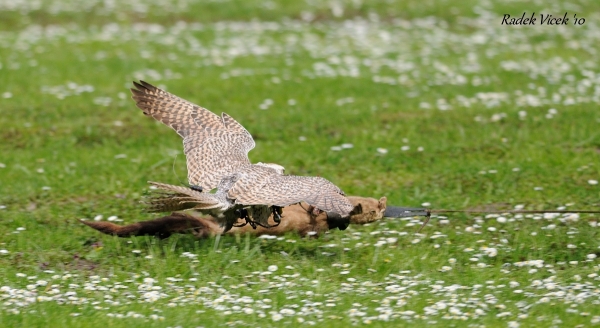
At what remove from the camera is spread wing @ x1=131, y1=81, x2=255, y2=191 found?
7.45 meters

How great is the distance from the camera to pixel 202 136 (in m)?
7.95

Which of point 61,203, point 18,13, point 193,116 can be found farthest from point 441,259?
point 18,13

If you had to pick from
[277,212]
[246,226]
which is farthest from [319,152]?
[277,212]

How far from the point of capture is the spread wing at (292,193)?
637 cm

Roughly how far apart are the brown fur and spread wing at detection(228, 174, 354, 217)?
0.56m

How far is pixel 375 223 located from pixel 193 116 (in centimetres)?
186

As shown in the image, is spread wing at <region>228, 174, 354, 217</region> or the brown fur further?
the brown fur

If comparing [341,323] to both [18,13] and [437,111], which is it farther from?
[18,13]

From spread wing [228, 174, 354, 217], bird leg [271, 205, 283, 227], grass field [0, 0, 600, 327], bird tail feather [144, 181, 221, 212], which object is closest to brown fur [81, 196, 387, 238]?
grass field [0, 0, 600, 327]

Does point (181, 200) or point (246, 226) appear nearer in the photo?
point (181, 200)

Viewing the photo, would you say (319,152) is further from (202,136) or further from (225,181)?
(225,181)

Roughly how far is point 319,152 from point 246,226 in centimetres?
267

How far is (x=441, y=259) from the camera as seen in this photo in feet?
22.8

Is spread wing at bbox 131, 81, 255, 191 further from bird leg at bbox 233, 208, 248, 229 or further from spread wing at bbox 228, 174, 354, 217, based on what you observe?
spread wing at bbox 228, 174, 354, 217
